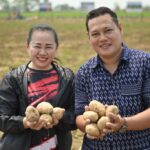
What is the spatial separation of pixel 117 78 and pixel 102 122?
0.34m

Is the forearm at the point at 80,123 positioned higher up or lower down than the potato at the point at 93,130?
lower down

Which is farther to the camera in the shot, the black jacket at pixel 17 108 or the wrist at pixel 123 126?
the black jacket at pixel 17 108

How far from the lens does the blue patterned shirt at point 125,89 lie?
2416mm

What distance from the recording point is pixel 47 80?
2.73m

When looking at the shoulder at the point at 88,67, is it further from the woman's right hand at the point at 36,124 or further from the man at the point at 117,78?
the woman's right hand at the point at 36,124

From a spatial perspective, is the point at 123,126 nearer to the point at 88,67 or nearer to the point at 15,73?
the point at 88,67

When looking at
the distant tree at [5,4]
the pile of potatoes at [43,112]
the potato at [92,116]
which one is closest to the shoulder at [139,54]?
the potato at [92,116]

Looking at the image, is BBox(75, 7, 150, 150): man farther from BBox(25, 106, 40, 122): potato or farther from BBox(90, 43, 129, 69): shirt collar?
BBox(25, 106, 40, 122): potato

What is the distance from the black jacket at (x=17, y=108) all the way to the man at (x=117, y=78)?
282 millimetres

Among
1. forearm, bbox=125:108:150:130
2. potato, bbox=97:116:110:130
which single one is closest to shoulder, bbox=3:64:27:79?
potato, bbox=97:116:110:130

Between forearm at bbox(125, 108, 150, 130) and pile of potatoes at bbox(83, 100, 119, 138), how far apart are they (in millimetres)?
119

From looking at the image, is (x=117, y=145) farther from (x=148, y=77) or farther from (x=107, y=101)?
(x=148, y=77)

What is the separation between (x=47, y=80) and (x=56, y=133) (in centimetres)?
40


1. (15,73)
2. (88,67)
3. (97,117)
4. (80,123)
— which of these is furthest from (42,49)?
(97,117)
